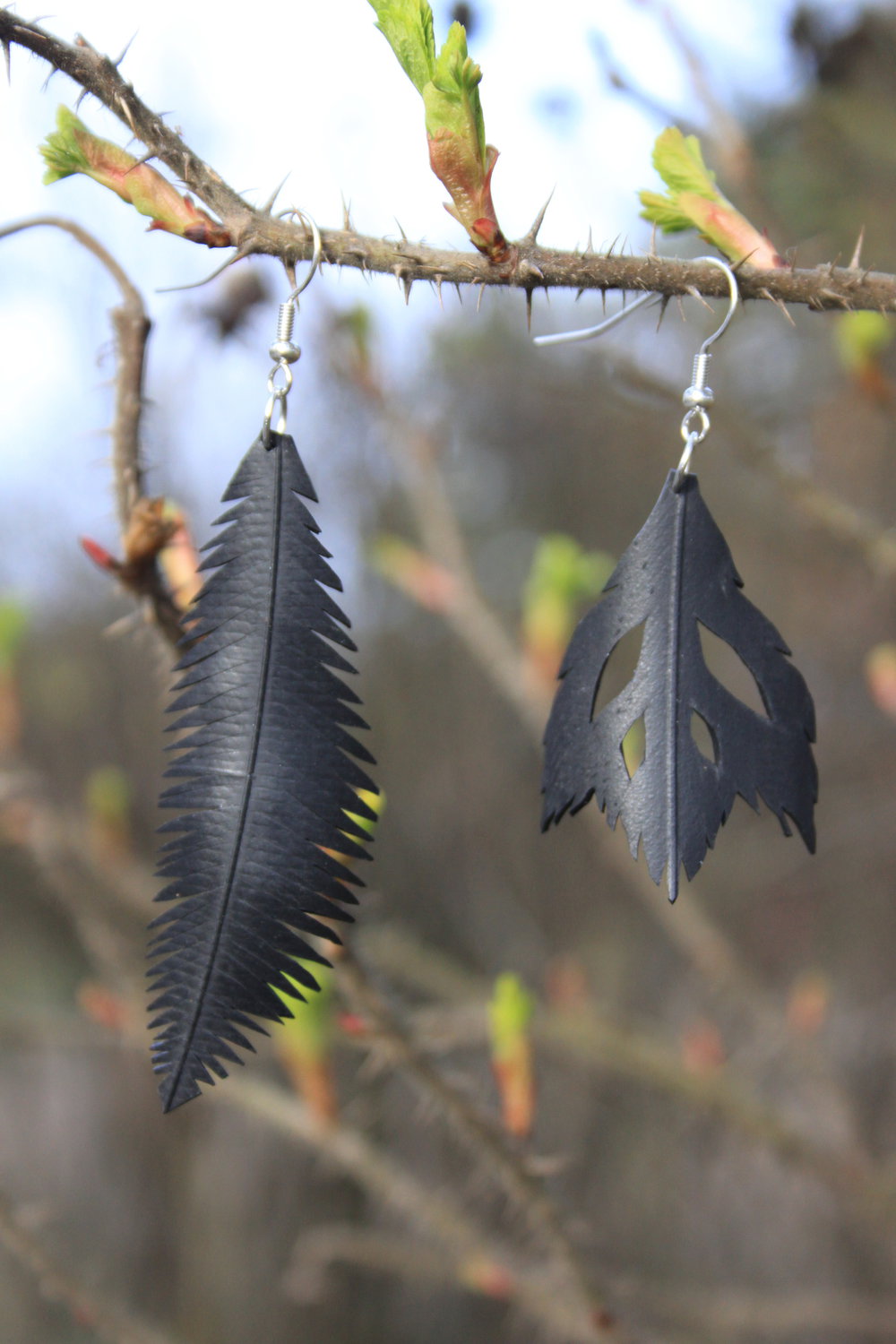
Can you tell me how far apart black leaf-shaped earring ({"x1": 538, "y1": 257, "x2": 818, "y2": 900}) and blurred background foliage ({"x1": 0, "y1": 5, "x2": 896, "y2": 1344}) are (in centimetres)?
43

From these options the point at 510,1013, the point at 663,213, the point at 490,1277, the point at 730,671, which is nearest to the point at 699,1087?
the point at 490,1277

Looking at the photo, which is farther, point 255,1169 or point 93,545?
point 255,1169

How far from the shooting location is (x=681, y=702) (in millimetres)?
569

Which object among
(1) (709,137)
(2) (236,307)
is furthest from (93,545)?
(1) (709,137)

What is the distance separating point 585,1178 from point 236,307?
2.77m

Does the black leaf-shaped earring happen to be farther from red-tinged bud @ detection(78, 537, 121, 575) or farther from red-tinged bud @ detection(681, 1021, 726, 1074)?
red-tinged bud @ detection(681, 1021, 726, 1074)

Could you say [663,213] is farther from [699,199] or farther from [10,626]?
[10,626]

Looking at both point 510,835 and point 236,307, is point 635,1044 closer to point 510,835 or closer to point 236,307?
point 236,307

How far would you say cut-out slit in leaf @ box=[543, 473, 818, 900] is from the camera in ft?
1.84

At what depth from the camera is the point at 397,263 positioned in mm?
507

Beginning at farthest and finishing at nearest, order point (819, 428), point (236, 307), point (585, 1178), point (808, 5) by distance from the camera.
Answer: point (585, 1178) < point (819, 428) < point (808, 5) < point (236, 307)

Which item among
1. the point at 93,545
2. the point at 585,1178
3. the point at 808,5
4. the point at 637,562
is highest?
the point at 808,5

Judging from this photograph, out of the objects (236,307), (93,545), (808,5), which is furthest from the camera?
(808,5)

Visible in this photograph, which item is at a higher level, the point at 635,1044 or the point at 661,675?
the point at 661,675
